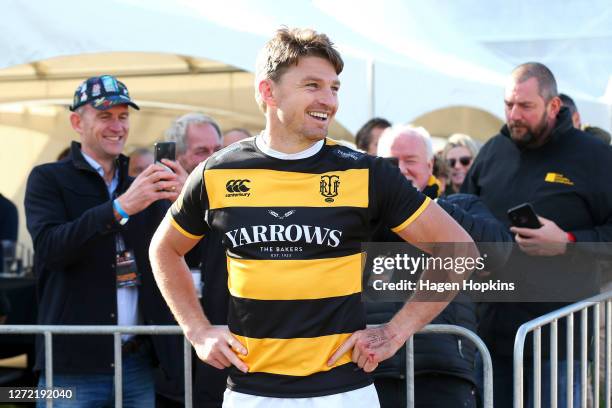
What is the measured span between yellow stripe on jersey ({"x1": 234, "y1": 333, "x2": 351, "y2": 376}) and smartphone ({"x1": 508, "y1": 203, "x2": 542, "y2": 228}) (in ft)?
5.00

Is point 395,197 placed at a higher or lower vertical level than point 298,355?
higher

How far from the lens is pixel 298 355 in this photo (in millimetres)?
2303

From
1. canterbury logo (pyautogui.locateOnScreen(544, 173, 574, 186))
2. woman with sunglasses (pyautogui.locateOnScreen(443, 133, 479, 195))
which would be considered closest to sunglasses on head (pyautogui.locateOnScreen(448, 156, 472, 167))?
woman with sunglasses (pyautogui.locateOnScreen(443, 133, 479, 195))

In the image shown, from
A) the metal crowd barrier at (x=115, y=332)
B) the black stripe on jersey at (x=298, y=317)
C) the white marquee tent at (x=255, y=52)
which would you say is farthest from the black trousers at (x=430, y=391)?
the white marquee tent at (x=255, y=52)

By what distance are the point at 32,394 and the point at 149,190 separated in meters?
0.89

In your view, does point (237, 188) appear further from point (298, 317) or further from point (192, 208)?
point (298, 317)

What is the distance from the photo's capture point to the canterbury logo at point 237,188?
92.0 inches

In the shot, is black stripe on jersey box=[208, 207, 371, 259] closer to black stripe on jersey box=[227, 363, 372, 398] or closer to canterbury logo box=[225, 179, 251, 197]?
canterbury logo box=[225, 179, 251, 197]

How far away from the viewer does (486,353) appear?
2.97m

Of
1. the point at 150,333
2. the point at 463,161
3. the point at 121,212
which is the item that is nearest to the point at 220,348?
the point at 150,333

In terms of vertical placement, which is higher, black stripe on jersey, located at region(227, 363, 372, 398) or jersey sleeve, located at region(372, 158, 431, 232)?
jersey sleeve, located at region(372, 158, 431, 232)

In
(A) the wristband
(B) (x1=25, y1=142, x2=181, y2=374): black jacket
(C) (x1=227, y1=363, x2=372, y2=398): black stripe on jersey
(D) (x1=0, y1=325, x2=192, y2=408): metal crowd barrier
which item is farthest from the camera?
(B) (x1=25, y1=142, x2=181, y2=374): black jacket

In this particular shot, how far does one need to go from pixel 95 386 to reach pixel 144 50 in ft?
7.95

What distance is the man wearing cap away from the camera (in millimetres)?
3299
